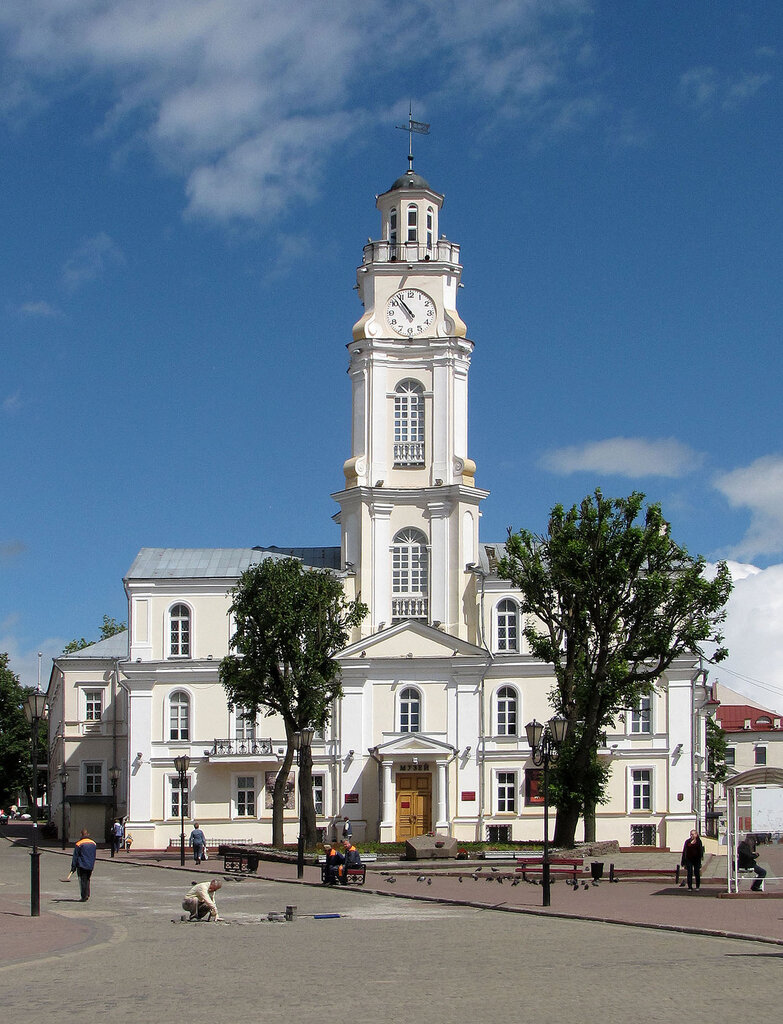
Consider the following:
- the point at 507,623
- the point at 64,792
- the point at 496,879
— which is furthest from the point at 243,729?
the point at 496,879

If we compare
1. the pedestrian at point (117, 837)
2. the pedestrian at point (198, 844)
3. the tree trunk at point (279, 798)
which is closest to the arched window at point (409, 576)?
the tree trunk at point (279, 798)

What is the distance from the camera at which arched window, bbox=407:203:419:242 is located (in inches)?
2373

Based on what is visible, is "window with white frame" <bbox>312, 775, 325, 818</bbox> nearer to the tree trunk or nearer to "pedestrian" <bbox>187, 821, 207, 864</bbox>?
the tree trunk

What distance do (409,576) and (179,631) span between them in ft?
32.4

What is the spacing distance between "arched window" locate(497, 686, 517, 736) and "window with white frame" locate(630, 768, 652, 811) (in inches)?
202

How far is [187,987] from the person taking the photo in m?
15.9

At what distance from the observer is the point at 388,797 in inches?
2090

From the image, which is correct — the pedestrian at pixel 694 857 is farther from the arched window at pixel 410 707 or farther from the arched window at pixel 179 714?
the arched window at pixel 179 714

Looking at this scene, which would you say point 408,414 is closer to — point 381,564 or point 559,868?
point 381,564

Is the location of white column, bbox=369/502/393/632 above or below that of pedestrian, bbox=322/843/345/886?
above

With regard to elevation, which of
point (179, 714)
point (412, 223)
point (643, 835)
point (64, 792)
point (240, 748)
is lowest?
point (643, 835)

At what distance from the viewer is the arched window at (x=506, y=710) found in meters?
55.7

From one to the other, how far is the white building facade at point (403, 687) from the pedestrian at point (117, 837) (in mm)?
969

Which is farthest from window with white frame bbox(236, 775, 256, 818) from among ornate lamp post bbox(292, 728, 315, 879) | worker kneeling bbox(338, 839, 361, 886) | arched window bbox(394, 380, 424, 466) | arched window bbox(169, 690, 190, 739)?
worker kneeling bbox(338, 839, 361, 886)
